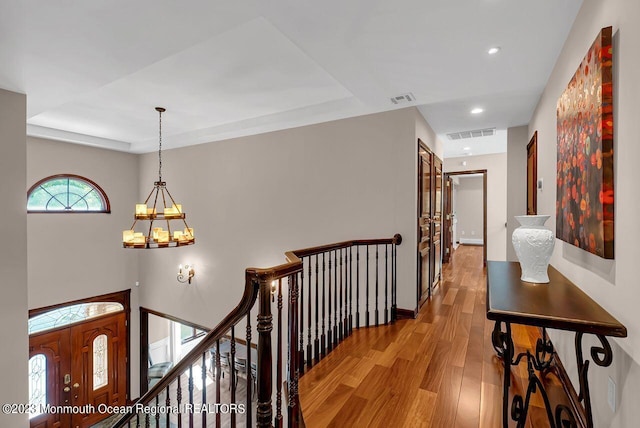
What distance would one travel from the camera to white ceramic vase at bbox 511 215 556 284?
1574 mm

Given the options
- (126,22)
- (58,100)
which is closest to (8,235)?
(58,100)

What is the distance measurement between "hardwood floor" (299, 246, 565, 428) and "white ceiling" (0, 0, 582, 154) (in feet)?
8.01

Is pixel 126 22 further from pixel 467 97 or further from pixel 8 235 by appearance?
pixel 467 97

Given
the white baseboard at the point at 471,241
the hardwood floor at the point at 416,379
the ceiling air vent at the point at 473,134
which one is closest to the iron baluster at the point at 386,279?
the hardwood floor at the point at 416,379

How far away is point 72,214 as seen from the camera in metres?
5.66

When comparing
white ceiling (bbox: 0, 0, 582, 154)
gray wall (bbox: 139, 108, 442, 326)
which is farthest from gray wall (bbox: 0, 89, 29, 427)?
→ gray wall (bbox: 139, 108, 442, 326)

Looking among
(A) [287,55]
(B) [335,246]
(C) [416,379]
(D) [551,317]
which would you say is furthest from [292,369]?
(A) [287,55]

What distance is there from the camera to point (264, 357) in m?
1.42

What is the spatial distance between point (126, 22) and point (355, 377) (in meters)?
2.94

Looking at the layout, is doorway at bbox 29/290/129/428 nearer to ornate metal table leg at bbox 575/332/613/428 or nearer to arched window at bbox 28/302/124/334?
arched window at bbox 28/302/124/334

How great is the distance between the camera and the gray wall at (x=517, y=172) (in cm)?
417

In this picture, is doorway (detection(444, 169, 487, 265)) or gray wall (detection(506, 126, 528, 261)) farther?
doorway (detection(444, 169, 487, 265))

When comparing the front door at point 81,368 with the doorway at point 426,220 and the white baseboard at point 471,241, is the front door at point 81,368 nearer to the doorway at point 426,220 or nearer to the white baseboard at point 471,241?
the doorway at point 426,220

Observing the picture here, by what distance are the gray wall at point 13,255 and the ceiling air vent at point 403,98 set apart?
388 cm
